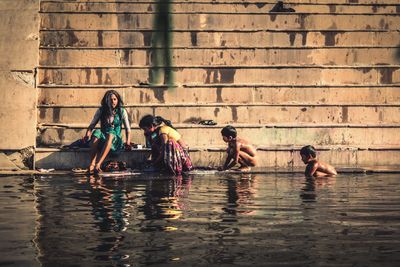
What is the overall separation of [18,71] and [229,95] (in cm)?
362

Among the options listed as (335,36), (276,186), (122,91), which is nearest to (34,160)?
(122,91)

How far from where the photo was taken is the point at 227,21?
1617 cm

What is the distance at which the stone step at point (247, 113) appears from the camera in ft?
49.1

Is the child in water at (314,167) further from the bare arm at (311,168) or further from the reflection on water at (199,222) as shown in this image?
the reflection on water at (199,222)

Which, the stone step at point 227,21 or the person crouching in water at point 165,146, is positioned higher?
the stone step at point 227,21

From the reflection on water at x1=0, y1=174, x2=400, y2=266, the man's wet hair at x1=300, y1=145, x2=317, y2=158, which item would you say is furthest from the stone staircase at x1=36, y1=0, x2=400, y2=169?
the reflection on water at x1=0, y1=174, x2=400, y2=266

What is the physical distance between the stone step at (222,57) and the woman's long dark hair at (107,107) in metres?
1.69

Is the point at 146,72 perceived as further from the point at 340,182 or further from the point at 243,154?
the point at 340,182

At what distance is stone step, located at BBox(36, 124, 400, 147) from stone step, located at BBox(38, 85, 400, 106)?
1.98ft

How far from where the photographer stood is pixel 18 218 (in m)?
7.93

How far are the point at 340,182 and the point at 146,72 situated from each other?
4.80 m

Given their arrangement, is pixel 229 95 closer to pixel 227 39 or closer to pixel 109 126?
pixel 227 39

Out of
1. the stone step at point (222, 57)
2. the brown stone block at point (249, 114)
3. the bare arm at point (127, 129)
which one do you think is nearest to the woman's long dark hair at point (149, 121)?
the bare arm at point (127, 129)

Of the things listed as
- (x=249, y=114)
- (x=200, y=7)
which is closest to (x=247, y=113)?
(x=249, y=114)
